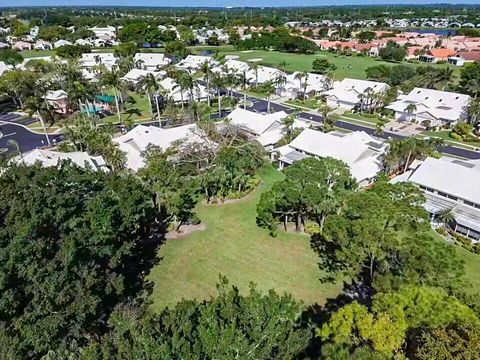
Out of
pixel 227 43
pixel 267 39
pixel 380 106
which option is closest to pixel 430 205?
pixel 380 106

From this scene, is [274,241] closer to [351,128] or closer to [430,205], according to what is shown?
[430,205]

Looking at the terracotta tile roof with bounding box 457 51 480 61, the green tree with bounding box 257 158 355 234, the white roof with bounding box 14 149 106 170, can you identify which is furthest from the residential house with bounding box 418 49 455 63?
the white roof with bounding box 14 149 106 170

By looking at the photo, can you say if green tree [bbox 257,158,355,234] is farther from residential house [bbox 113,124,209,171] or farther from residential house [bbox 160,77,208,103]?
residential house [bbox 160,77,208,103]

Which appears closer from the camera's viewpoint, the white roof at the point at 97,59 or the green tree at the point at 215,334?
the green tree at the point at 215,334

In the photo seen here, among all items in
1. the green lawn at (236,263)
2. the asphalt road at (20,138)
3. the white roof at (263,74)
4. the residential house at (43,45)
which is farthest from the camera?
the residential house at (43,45)

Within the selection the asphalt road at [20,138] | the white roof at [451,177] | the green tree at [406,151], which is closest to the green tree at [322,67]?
the green tree at [406,151]

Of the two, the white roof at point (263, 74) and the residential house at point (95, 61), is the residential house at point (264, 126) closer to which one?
the white roof at point (263, 74)
